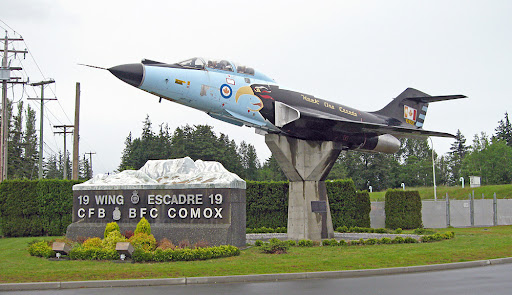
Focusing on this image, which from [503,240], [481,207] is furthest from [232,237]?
[481,207]

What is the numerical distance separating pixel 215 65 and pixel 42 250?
922 cm

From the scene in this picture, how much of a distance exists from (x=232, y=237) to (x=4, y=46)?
30.0 m

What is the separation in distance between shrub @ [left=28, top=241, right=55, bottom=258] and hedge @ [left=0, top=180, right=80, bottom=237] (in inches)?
423

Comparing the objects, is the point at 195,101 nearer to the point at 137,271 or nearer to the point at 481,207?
the point at 137,271

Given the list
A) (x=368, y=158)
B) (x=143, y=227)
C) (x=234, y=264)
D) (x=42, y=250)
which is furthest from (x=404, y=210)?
(x=368, y=158)

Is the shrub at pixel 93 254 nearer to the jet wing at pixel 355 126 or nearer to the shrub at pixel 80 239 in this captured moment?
the shrub at pixel 80 239

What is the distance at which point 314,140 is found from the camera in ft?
78.1

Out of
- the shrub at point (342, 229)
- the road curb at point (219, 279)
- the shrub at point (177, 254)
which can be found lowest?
the shrub at point (342, 229)

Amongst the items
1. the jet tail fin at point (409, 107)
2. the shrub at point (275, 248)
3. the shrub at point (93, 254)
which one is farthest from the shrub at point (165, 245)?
the jet tail fin at point (409, 107)

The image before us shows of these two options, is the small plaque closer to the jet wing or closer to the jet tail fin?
the jet wing

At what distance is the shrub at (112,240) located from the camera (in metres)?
18.1

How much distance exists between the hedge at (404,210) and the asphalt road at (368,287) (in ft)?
63.3

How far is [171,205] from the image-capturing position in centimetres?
1995

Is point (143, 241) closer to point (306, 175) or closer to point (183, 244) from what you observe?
point (183, 244)
